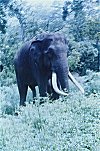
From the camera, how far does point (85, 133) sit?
10.4 feet

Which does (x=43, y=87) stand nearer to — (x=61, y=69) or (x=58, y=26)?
(x=61, y=69)

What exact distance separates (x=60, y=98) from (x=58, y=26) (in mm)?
6572

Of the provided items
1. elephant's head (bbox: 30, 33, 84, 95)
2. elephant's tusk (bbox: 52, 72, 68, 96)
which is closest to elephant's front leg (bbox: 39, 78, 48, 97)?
elephant's head (bbox: 30, 33, 84, 95)

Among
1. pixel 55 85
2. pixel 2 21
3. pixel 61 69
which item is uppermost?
pixel 2 21

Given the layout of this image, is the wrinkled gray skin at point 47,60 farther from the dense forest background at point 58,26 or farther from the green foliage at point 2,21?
the green foliage at point 2,21

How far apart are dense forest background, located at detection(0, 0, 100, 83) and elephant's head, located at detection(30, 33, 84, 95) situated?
3.49 m

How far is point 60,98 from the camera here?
4.32 m

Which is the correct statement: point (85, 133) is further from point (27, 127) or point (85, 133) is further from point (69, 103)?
→ point (69, 103)

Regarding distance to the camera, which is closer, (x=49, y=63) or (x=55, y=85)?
(x=55, y=85)

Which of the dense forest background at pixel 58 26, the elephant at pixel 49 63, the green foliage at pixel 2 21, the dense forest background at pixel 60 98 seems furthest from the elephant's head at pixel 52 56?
the green foliage at pixel 2 21

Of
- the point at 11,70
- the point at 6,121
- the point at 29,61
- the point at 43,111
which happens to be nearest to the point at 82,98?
the point at 43,111

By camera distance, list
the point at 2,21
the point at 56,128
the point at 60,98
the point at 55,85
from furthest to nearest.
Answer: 1. the point at 2,21
2. the point at 55,85
3. the point at 60,98
4. the point at 56,128

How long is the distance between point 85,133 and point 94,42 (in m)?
6.71

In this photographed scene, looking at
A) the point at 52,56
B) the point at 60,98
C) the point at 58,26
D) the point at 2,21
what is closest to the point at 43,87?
the point at 52,56
